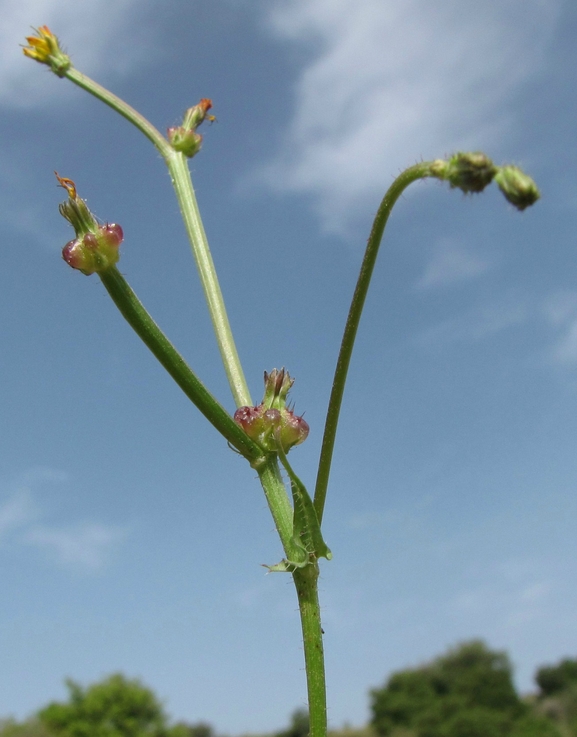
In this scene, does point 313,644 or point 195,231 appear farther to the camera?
point 195,231

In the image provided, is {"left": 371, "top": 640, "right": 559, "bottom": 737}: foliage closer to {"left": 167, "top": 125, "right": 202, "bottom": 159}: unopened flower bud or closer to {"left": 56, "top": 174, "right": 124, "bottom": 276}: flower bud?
{"left": 167, "top": 125, "right": 202, "bottom": 159}: unopened flower bud

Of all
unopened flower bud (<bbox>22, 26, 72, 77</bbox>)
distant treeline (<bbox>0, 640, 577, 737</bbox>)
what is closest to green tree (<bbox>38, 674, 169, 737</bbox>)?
distant treeline (<bbox>0, 640, 577, 737</bbox>)

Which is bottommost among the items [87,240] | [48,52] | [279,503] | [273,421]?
[279,503]

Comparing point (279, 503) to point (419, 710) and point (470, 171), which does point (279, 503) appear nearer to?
point (470, 171)

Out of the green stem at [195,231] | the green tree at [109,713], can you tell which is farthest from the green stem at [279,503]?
the green tree at [109,713]

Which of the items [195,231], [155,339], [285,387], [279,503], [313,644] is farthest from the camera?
[195,231]

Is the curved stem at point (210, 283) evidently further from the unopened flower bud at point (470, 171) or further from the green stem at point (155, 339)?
the unopened flower bud at point (470, 171)

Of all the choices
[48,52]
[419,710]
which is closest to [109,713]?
[419,710]
